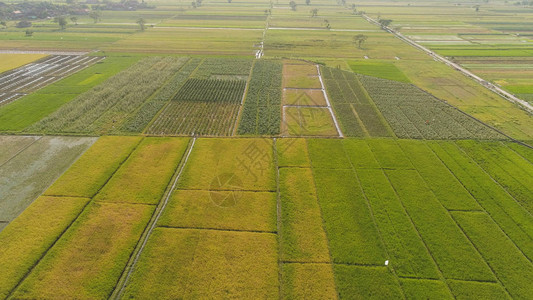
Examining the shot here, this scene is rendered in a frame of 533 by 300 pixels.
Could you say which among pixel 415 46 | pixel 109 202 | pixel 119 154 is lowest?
pixel 109 202

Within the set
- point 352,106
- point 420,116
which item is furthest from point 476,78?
point 352,106

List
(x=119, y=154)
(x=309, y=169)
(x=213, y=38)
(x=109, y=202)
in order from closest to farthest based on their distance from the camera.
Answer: (x=109, y=202)
(x=309, y=169)
(x=119, y=154)
(x=213, y=38)

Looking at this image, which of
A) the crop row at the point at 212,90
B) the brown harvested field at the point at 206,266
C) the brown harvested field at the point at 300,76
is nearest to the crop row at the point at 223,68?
the crop row at the point at 212,90

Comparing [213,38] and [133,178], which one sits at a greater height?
[213,38]

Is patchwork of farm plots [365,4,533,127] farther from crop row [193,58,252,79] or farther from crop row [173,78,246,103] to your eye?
crop row [193,58,252,79]

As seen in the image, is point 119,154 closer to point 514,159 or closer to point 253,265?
point 253,265

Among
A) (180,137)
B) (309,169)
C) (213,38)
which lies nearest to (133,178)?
(180,137)

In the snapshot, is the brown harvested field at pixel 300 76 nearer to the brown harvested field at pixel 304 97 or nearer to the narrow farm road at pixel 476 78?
the brown harvested field at pixel 304 97
